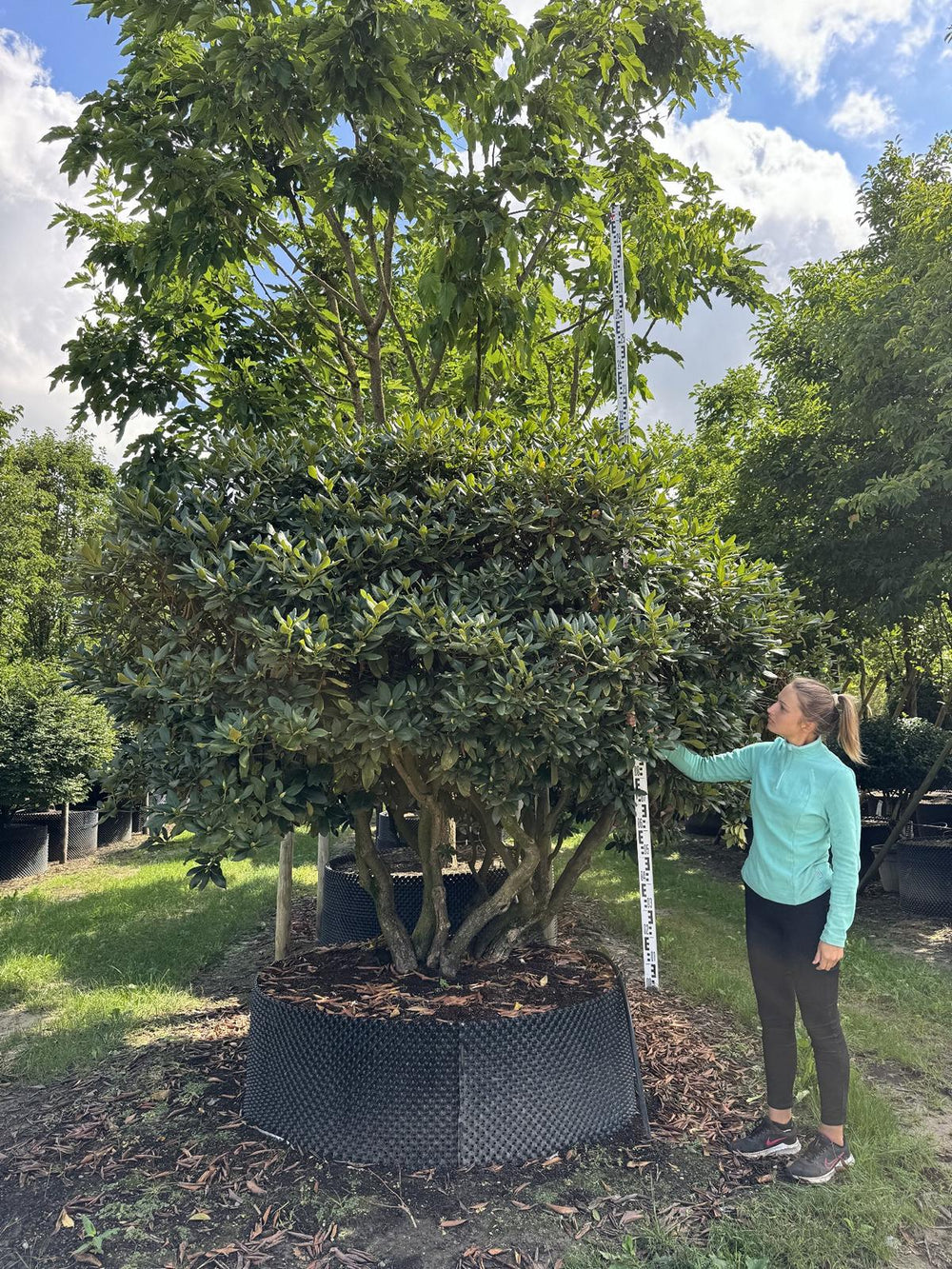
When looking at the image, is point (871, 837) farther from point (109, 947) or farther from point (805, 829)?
point (109, 947)

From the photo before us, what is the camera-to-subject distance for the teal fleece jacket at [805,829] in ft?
9.49

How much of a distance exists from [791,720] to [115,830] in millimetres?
11815

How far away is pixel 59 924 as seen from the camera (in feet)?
23.3

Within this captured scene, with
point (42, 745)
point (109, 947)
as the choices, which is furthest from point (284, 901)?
point (42, 745)

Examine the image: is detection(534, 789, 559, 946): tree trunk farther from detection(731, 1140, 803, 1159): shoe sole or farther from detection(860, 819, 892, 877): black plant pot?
detection(860, 819, 892, 877): black plant pot

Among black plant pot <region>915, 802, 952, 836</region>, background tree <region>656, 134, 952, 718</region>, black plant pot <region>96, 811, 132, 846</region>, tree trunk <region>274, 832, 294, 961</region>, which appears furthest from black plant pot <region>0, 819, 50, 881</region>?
black plant pot <region>915, 802, 952, 836</region>

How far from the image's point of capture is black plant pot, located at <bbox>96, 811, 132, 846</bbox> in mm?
12209

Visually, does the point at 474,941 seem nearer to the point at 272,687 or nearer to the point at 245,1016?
the point at 245,1016

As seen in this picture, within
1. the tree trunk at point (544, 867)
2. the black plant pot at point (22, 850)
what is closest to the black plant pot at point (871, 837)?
the tree trunk at point (544, 867)

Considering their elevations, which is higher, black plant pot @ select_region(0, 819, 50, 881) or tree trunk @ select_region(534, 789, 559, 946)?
tree trunk @ select_region(534, 789, 559, 946)

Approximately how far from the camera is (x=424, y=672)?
10.1 ft

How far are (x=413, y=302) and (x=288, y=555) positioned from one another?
5048 millimetres

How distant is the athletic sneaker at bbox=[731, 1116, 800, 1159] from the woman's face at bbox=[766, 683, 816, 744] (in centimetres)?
147

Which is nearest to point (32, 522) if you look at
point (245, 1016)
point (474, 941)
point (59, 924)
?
point (59, 924)
